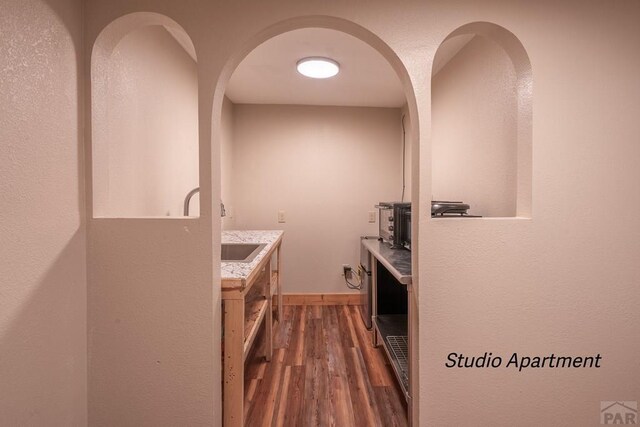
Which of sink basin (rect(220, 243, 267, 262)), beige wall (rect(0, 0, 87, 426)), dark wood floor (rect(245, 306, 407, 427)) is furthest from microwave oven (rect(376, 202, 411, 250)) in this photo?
beige wall (rect(0, 0, 87, 426))

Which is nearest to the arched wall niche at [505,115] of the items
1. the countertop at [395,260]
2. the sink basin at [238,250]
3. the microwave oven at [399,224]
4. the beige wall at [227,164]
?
the microwave oven at [399,224]

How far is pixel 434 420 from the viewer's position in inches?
45.4

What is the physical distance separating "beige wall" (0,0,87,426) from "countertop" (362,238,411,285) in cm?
129

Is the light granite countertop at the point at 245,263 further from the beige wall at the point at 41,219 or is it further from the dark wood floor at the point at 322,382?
the dark wood floor at the point at 322,382

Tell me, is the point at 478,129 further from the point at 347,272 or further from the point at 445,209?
the point at 347,272

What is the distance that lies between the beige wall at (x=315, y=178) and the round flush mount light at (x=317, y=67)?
0.95 metres

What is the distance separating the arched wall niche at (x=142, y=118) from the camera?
116cm

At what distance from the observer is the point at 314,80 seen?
8.25 ft

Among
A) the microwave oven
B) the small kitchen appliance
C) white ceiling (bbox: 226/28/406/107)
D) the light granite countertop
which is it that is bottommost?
the light granite countertop

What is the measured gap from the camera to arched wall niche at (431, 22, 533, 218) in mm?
1168

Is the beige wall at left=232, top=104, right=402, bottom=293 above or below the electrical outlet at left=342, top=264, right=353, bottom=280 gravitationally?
above

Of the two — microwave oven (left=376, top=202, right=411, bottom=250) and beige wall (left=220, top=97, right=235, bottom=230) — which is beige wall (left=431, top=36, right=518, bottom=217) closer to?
microwave oven (left=376, top=202, right=411, bottom=250)

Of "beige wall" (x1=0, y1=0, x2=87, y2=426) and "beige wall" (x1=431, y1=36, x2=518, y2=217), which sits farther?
"beige wall" (x1=431, y1=36, x2=518, y2=217)

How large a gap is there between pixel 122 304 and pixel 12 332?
0.31 metres
